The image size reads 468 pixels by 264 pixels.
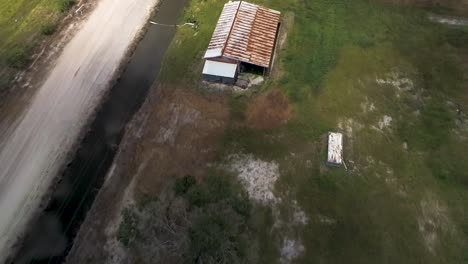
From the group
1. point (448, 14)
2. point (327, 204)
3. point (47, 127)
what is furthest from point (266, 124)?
point (448, 14)

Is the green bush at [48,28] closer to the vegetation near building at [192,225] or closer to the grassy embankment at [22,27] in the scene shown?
the grassy embankment at [22,27]

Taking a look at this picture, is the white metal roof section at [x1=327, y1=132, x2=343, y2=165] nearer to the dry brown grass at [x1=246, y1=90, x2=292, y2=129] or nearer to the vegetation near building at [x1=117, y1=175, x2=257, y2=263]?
the dry brown grass at [x1=246, y1=90, x2=292, y2=129]

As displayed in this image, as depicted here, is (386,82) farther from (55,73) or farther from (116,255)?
(55,73)

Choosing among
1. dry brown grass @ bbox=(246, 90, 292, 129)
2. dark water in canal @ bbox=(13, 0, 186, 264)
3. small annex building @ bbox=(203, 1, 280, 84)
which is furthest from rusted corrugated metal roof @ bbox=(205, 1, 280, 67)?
dark water in canal @ bbox=(13, 0, 186, 264)

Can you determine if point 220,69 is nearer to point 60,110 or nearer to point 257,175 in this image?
point 257,175

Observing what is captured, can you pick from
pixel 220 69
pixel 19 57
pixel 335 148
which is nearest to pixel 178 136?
pixel 220 69

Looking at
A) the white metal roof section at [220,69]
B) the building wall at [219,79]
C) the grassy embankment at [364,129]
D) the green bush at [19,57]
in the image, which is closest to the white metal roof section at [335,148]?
the grassy embankment at [364,129]
